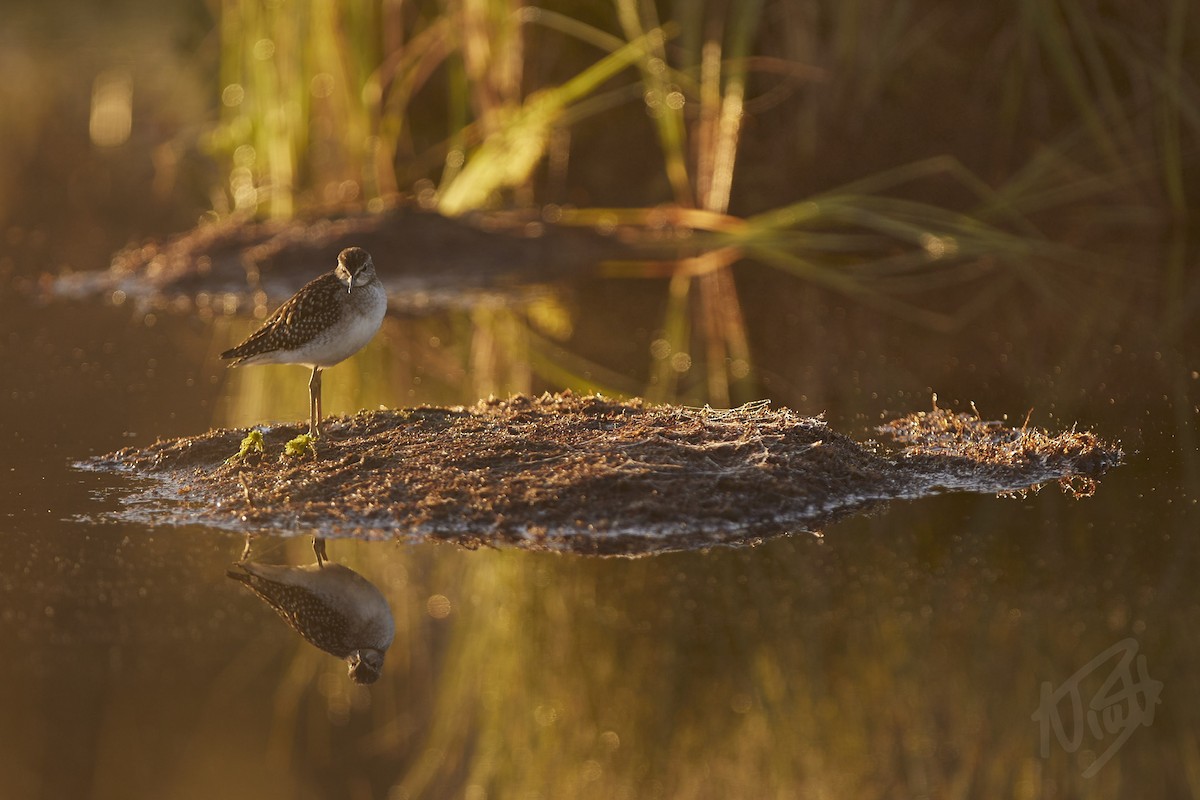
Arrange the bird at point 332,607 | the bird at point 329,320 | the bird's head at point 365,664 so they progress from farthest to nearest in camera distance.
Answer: the bird at point 329,320, the bird at point 332,607, the bird's head at point 365,664

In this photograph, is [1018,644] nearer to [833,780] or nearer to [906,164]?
[833,780]

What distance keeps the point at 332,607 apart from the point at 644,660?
3.74 ft

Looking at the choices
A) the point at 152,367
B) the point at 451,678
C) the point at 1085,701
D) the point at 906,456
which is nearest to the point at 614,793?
the point at 451,678

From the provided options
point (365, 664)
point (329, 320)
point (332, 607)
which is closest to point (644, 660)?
point (365, 664)

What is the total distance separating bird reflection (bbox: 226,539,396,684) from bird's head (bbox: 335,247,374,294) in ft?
4.76

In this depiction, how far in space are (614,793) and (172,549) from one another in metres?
2.51

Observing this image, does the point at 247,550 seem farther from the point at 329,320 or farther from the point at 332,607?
the point at 329,320

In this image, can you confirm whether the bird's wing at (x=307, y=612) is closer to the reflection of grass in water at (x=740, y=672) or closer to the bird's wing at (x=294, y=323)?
the reflection of grass in water at (x=740, y=672)

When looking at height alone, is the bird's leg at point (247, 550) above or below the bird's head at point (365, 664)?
above

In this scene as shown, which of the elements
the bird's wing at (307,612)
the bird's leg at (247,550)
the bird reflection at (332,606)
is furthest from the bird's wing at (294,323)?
the bird's wing at (307,612)

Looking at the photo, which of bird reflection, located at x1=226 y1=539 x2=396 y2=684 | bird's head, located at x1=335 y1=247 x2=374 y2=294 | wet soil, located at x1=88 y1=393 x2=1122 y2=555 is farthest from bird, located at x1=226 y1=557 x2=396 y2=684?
bird's head, located at x1=335 y1=247 x2=374 y2=294

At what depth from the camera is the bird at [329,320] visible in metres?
6.82

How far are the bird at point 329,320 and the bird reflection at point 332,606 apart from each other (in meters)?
1.25

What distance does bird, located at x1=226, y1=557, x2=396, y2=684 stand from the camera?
5.02 metres
